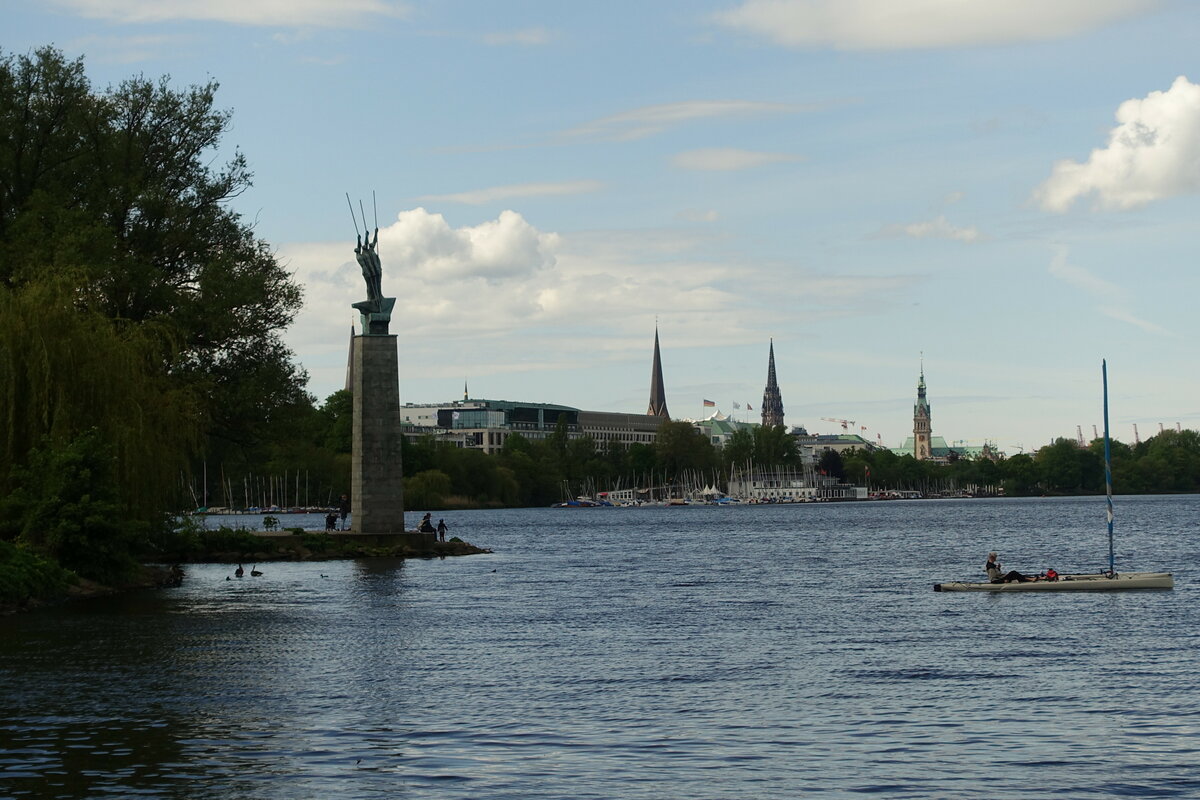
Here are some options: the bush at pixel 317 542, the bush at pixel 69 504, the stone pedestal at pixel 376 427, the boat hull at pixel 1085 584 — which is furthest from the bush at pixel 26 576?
the boat hull at pixel 1085 584

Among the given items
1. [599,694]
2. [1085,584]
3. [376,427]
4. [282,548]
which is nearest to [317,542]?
[282,548]

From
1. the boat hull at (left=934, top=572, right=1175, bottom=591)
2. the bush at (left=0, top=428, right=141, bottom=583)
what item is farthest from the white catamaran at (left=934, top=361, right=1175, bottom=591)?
the bush at (left=0, top=428, right=141, bottom=583)

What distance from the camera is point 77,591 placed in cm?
4597

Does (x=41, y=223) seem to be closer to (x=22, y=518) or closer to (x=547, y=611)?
(x=22, y=518)

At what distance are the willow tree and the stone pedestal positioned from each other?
8471 mm

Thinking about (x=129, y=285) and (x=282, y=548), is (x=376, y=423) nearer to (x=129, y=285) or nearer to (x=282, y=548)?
(x=282, y=548)

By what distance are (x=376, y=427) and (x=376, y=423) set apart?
21 cm

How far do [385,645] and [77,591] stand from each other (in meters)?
15.4

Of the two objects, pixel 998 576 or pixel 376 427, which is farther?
pixel 376 427

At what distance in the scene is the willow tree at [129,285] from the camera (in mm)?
46969

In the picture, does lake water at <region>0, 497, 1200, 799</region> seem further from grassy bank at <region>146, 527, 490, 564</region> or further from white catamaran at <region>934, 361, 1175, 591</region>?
grassy bank at <region>146, 527, 490, 564</region>

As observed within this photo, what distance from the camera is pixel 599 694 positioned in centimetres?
2775

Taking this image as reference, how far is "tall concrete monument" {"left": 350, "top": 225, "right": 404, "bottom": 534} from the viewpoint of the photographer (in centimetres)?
7212

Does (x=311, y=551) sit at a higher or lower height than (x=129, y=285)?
lower
